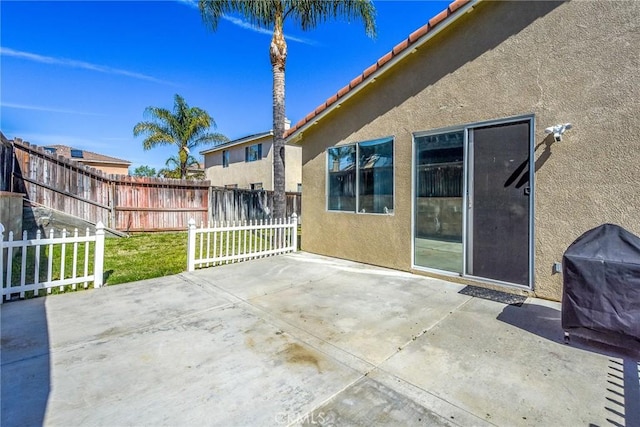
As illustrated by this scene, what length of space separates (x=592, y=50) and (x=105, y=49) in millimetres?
15566

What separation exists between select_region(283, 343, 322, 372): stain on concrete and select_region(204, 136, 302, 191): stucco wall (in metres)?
14.0

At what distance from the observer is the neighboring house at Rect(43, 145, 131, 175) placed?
1045 inches

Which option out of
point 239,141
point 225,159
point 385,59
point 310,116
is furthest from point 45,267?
point 225,159

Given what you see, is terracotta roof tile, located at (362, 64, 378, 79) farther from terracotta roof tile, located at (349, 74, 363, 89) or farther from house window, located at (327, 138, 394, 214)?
house window, located at (327, 138, 394, 214)

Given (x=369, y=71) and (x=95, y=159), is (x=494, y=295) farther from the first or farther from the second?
(x=95, y=159)

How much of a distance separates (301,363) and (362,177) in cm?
470

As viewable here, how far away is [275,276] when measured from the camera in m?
5.66

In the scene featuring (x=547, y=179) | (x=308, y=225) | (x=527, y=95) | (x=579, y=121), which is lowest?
(x=308, y=225)

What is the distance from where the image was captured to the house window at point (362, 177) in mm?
6203

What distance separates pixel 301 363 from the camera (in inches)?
106

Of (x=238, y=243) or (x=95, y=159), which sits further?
(x=95, y=159)

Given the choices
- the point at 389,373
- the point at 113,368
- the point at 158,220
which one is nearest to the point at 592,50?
the point at 389,373

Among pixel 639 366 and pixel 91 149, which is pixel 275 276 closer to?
pixel 639 366

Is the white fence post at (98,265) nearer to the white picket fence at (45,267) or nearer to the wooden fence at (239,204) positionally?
the white picket fence at (45,267)
